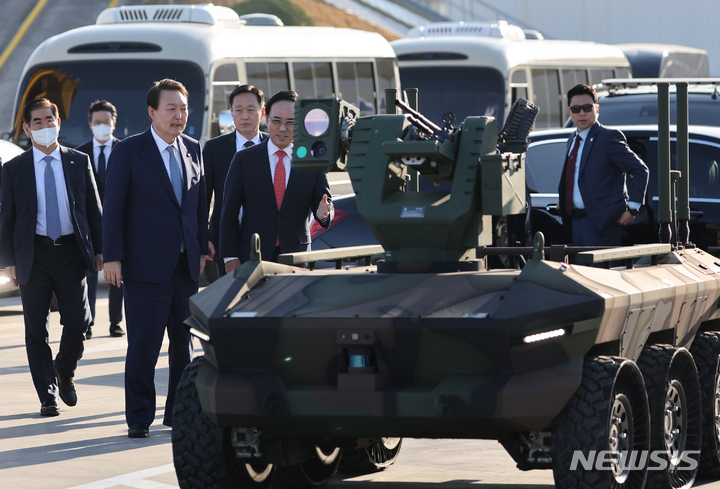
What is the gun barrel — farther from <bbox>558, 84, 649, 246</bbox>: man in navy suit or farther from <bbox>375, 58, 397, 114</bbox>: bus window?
<bbox>375, 58, 397, 114</bbox>: bus window

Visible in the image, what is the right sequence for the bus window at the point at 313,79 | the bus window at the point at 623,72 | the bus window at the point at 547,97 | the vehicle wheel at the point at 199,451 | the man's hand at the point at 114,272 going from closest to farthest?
the vehicle wheel at the point at 199,451, the man's hand at the point at 114,272, the bus window at the point at 313,79, the bus window at the point at 547,97, the bus window at the point at 623,72

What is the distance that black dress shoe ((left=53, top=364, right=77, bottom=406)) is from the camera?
8.78m

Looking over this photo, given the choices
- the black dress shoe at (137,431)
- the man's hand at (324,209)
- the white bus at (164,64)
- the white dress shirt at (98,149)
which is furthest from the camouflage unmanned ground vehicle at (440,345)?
the white bus at (164,64)

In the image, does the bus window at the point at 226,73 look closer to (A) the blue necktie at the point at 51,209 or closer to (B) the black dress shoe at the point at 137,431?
(A) the blue necktie at the point at 51,209

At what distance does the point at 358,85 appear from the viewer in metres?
18.9

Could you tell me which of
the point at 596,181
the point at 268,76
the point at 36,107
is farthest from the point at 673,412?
the point at 268,76

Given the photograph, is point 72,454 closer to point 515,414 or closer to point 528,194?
point 515,414

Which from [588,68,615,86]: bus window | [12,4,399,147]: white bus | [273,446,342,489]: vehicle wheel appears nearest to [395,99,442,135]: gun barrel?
[273,446,342,489]: vehicle wheel

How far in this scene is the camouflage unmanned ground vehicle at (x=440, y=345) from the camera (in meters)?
5.46

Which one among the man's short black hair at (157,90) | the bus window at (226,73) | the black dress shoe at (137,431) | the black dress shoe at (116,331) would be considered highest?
the man's short black hair at (157,90)

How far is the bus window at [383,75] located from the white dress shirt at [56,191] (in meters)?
10.8

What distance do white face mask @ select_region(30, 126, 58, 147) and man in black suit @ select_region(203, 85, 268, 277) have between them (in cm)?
102

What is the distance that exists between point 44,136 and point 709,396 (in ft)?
15.1

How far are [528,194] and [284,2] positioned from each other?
106 feet
